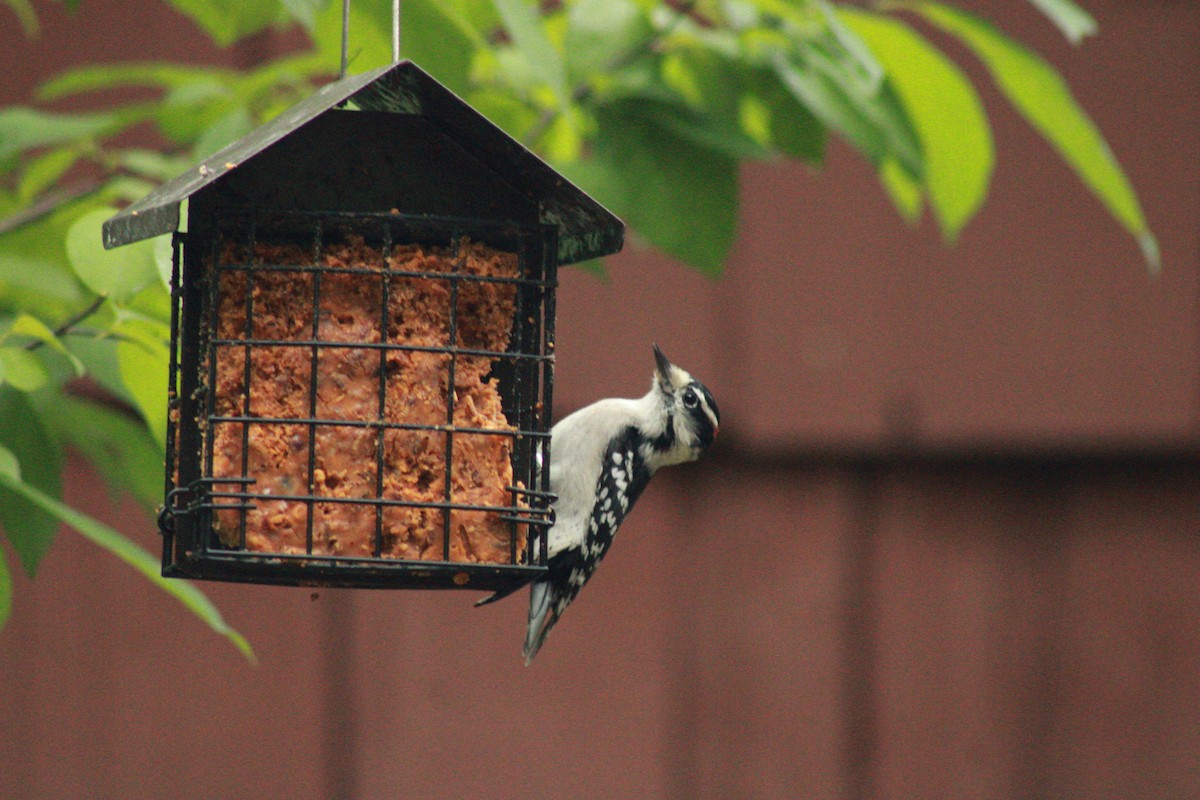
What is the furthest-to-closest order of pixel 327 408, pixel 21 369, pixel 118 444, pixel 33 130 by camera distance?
pixel 33 130 < pixel 118 444 < pixel 327 408 < pixel 21 369

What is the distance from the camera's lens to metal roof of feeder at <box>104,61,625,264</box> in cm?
242

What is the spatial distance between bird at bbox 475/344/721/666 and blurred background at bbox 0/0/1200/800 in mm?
485

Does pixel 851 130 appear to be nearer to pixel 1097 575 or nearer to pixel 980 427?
pixel 980 427

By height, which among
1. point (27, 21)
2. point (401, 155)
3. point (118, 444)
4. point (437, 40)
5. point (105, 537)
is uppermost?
point (27, 21)

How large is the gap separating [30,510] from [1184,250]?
11.1ft

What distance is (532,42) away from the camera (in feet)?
9.22

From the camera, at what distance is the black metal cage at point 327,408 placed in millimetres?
2713

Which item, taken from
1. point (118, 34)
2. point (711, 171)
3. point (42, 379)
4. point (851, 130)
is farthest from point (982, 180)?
point (118, 34)

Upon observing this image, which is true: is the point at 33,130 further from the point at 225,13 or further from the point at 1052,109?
the point at 1052,109

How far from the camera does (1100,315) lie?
4.76m

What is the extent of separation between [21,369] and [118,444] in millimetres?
749

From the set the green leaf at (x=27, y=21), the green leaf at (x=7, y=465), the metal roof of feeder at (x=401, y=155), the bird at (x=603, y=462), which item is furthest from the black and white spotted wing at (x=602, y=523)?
the green leaf at (x=27, y=21)

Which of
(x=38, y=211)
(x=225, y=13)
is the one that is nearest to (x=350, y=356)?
(x=225, y=13)

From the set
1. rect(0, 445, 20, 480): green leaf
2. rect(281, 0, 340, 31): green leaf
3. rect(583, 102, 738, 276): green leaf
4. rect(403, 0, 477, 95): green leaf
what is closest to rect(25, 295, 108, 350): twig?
rect(0, 445, 20, 480): green leaf
